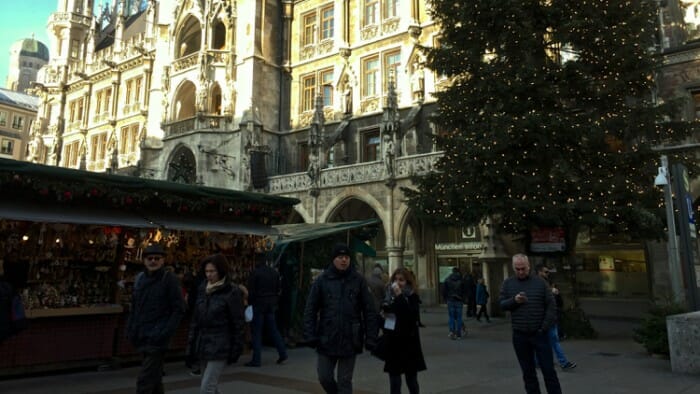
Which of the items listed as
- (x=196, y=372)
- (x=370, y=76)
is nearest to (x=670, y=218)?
(x=196, y=372)

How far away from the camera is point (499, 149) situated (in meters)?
13.2

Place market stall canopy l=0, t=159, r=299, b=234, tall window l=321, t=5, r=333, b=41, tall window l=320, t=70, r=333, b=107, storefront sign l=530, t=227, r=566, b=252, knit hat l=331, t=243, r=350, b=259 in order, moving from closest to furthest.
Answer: knit hat l=331, t=243, r=350, b=259 < market stall canopy l=0, t=159, r=299, b=234 < storefront sign l=530, t=227, r=566, b=252 < tall window l=320, t=70, r=333, b=107 < tall window l=321, t=5, r=333, b=41

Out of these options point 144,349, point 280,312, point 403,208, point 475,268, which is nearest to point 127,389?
point 144,349

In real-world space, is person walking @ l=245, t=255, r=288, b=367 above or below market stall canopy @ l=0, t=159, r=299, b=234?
below

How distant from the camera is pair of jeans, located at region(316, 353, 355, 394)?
490 centimetres

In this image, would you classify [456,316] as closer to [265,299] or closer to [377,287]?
[377,287]

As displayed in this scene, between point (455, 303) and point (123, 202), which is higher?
point (123, 202)

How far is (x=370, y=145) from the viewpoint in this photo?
26.1 m

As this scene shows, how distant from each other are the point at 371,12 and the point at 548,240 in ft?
58.2

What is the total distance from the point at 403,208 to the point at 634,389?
47.9 feet

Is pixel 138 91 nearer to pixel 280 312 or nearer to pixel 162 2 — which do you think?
pixel 162 2

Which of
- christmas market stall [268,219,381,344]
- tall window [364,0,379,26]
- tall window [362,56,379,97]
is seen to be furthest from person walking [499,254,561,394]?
tall window [364,0,379,26]

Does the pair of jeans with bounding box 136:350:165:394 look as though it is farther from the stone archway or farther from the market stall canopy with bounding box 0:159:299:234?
the stone archway

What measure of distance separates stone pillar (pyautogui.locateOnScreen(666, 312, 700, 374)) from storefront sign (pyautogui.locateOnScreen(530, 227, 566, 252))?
5630mm
